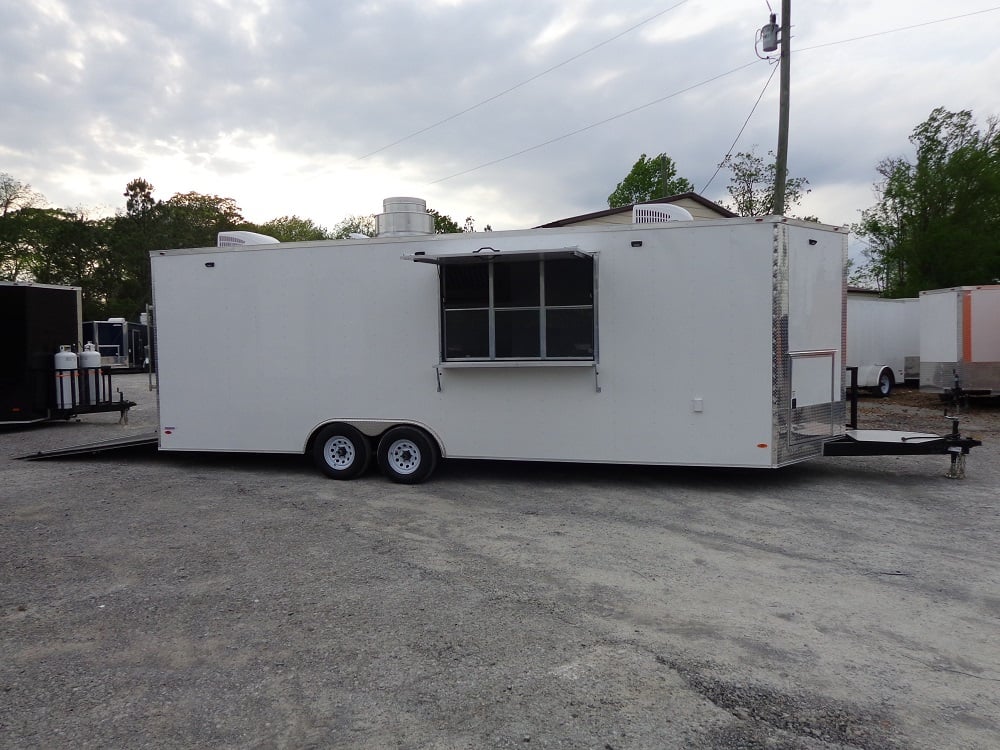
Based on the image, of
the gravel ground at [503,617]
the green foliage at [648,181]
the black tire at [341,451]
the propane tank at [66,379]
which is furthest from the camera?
the green foliage at [648,181]

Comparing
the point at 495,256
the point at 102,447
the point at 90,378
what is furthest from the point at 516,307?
the point at 90,378

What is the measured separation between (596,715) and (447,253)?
5800 mm

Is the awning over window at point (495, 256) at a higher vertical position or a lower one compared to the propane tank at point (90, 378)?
higher

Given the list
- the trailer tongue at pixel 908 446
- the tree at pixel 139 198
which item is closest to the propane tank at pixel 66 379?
the trailer tongue at pixel 908 446

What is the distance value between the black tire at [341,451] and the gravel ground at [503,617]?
0.49m

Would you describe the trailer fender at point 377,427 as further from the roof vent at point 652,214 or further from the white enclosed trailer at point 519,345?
the roof vent at point 652,214

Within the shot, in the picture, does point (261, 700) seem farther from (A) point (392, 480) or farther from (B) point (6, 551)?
(A) point (392, 480)

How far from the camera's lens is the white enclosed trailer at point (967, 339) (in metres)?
15.1

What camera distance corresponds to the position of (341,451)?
856 centimetres

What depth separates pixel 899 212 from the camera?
30422 millimetres

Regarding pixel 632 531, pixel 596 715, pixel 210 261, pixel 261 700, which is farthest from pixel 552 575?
pixel 210 261

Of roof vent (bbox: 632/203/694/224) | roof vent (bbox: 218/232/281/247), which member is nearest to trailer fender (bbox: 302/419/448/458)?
roof vent (bbox: 218/232/281/247)

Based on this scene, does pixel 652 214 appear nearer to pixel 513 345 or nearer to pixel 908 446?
pixel 513 345

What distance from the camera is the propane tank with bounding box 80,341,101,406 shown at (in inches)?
556
